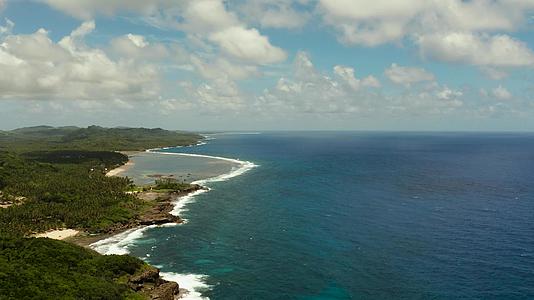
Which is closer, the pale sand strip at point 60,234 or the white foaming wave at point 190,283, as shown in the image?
the white foaming wave at point 190,283

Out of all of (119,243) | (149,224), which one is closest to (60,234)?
(119,243)

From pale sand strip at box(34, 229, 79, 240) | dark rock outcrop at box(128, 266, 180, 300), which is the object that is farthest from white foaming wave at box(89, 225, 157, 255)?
dark rock outcrop at box(128, 266, 180, 300)

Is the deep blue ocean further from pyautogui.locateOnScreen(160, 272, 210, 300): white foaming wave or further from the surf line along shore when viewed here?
the surf line along shore

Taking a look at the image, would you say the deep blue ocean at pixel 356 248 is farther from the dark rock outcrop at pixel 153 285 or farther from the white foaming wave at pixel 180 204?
the dark rock outcrop at pixel 153 285

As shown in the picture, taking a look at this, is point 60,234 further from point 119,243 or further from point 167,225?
point 167,225

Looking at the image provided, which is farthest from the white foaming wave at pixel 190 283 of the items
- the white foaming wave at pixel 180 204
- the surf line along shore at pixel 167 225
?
the white foaming wave at pixel 180 204

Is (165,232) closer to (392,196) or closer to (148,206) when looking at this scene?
(148,206)

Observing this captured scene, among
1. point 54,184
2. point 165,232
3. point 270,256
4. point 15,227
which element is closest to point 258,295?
point 270,256

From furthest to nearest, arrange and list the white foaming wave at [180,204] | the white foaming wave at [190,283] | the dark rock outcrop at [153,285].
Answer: the white foaming wave at [180,204] < the white foaming wave at [190,283] < the dark rock outcrop at [153,285]
